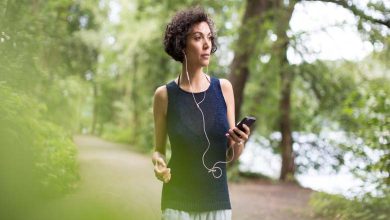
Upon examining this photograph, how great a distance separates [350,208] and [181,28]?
5.90 metres

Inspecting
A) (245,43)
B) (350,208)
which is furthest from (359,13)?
(245,43)

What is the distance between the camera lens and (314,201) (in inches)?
347

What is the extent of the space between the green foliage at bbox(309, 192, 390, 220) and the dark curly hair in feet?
17.4

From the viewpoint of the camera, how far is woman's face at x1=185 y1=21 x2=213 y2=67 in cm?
221

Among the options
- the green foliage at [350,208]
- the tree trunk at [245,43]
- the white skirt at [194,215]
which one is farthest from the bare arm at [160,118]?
the tree trunk at [245,43]

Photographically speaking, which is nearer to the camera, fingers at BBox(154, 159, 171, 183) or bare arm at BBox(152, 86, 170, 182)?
fingers at BBox(154, 159, 171, 183)

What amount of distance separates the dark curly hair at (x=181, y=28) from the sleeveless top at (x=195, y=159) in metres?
0.27

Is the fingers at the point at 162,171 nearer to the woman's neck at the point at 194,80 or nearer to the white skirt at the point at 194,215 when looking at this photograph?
the white skirt at the point at 194,215

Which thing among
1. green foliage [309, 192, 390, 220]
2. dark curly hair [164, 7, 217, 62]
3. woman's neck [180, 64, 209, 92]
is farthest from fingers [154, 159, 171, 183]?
green foliage [309, 192, 390, 220]

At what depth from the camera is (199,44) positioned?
2209 mm

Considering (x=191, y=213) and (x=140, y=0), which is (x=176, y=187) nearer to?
(x=191, y=213)

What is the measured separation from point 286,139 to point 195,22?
13503 mm

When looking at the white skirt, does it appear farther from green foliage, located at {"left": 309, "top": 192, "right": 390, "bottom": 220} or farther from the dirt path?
green foliage, located at {"left": 309, "top": 192, "right": 390, "bottom": 220}

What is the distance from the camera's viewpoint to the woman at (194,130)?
6.86ft
